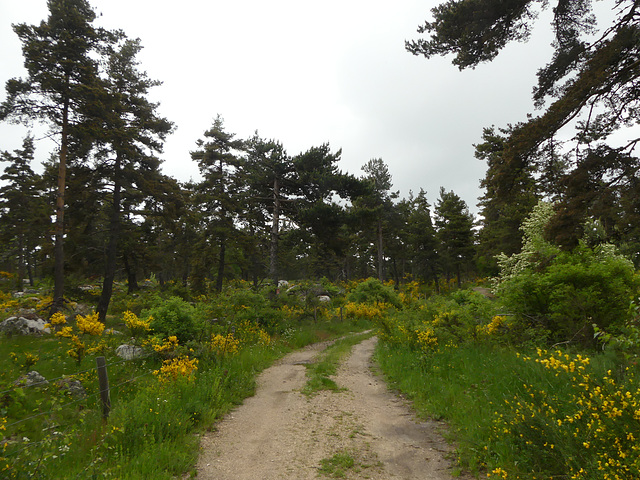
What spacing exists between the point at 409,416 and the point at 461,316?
452cm

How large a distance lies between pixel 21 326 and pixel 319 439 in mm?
14292

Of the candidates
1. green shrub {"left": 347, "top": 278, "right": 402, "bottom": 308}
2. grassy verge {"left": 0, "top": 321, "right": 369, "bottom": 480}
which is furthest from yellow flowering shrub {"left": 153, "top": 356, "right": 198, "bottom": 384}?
green shrub {"left": 347, "top": 278, "right": 402, "bottom": 308}

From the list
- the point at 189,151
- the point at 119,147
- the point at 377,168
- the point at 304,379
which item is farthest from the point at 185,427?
the point at 377,168

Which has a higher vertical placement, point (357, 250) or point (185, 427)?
point (357, 250)

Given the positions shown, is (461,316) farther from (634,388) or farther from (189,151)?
(189,151)

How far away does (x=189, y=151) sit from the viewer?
2552cm

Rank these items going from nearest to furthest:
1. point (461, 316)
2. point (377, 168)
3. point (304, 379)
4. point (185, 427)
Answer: point (185, 427)
point (304, 379)
point (461, 316)
point (377, 168)

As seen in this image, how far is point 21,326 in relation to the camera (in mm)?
12336

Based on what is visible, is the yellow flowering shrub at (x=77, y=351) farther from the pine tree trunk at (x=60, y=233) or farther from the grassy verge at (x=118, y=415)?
the pine tree trunk at (x=60, y=233)

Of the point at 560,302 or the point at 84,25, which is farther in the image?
the point at 84,25

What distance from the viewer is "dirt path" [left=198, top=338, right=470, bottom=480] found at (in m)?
4.20

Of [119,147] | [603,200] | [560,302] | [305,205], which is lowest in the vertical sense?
[560,302]

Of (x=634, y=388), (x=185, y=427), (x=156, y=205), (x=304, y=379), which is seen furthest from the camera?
(x=156, y=205)

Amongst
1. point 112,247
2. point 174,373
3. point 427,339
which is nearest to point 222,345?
point 174,373
